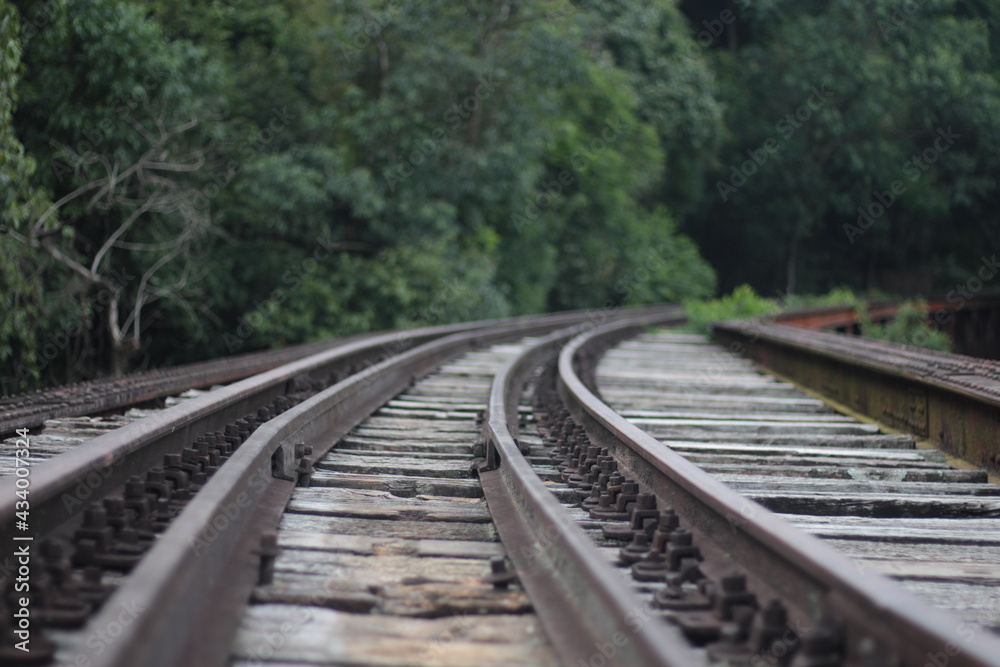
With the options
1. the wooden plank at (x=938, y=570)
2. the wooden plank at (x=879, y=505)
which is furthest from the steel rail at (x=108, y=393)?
the wooden plank at (x=938, y=570)

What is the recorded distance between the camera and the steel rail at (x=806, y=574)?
1338mm

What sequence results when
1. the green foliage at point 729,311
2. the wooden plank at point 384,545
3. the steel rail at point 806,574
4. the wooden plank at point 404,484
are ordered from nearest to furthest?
the steel rail at point 806,574, the wooden plank at point 384,545, the wooden plank at point 404,484, the green foliage at point 729,311

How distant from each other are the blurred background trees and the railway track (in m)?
7.35

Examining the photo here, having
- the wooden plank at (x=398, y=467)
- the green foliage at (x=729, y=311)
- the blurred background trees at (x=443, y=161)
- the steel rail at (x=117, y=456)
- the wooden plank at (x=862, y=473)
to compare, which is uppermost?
the blurred background trees at (x=443, y=161)

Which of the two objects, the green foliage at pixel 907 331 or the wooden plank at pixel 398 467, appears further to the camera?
the green foliage at pixel 907 331

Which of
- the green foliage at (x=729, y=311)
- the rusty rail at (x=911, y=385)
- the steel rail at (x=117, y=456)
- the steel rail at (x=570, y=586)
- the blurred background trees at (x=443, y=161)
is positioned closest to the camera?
the steel rail at (x=570, y=586)

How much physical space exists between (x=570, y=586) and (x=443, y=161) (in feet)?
56.6

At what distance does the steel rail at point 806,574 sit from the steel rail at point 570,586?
28 centimetres

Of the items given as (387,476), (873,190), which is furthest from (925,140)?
(387,476)

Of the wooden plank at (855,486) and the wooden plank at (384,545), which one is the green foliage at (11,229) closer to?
Answer: the wooden plank at (384,545)

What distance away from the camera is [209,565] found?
1959 millimetres

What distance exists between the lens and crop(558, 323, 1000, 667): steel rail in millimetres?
1338

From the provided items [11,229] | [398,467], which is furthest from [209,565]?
[11,229]

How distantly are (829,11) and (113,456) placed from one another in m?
34.3
